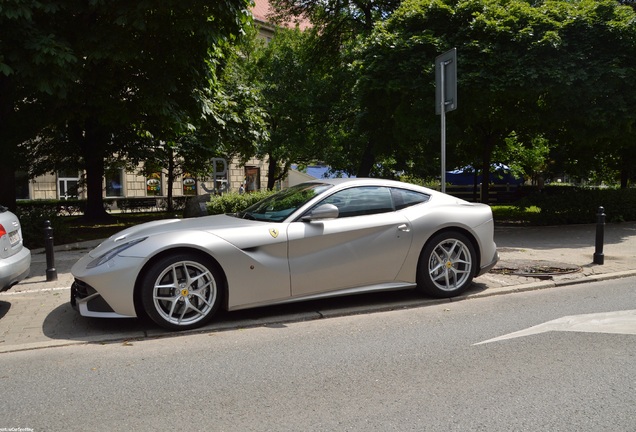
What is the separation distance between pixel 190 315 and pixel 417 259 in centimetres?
262

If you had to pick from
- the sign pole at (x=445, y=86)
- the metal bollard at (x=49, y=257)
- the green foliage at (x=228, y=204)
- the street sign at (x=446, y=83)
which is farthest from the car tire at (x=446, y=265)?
the green foliage at (x=228, y=204)

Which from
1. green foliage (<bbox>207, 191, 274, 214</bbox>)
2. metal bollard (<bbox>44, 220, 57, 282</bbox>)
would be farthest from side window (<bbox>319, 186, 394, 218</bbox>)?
green foliage (<bbox>207, 191, 274, 214</bbox>)

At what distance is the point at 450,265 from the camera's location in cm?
612

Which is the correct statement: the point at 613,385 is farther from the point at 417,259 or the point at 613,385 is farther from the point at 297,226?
the point at 297,226

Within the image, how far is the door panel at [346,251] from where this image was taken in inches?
210

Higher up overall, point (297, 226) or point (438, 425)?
point (297, 226)

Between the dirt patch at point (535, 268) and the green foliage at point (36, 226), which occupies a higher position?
the green foliage at point (36, 226)

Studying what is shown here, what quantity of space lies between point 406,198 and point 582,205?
1021cm

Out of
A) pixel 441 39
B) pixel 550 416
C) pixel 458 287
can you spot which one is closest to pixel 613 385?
pixel 550 416

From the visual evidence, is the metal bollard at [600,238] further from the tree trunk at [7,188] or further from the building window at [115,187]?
the building window at [115,187]

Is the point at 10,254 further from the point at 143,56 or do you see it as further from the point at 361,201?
the point at 143,56

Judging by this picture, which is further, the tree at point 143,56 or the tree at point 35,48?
the tree at point 143,56

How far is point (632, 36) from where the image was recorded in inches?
476

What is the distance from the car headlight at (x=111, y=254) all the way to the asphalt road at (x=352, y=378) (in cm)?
80
